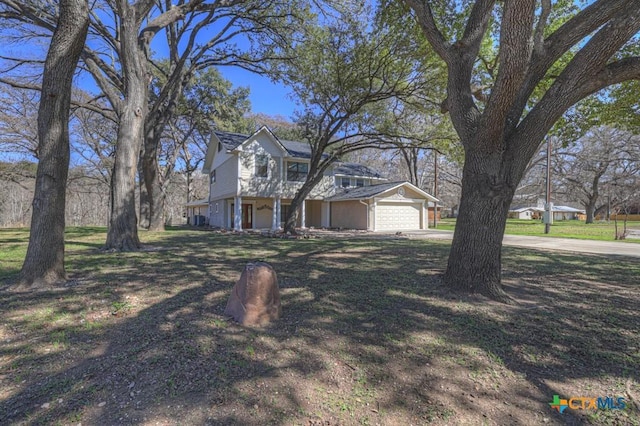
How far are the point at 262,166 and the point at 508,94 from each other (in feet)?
53.7

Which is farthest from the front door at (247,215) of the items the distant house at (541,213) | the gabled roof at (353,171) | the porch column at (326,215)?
the distant house at (541,213)

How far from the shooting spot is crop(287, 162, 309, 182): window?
2094 centimetres

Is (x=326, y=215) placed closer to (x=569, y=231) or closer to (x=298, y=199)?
(x=298, y=199)

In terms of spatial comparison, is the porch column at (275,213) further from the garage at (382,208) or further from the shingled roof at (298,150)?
the garage at (382,208)

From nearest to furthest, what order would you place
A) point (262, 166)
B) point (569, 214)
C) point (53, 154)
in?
point (53, 154) < point (262, 166) < point (569, 214)

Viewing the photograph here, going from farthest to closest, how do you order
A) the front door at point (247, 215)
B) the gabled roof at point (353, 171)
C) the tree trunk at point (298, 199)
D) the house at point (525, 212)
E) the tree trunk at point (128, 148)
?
the house at point (525, 212) → the gabled roof at point (353, 171) → the front door at point (247, 215) → the tree trunk at point (298, 199) → the tree trunk at point (128, 148)

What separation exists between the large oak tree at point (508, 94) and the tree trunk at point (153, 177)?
578 inches

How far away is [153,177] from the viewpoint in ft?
56.1

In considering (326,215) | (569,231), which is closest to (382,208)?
(326,215)

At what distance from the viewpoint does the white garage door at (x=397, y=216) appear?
816 inches

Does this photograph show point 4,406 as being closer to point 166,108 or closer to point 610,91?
point 610,91

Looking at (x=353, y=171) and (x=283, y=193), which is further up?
(x=353, y=171)

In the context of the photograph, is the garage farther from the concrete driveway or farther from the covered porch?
the concrete driveway

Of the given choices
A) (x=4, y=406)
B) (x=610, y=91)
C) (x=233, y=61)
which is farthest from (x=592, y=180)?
(x=4, y=406)
